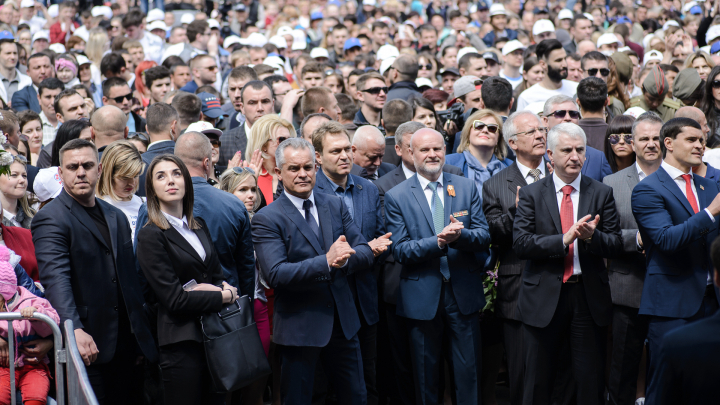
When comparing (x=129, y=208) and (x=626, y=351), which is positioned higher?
(x=129, y=208)

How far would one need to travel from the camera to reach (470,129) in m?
7.17

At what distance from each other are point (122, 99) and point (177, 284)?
5.28 meters

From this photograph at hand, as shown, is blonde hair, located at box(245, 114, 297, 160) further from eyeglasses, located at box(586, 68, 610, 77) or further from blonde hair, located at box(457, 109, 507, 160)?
eyeglasses, located at box(586, 68, 610, 77)

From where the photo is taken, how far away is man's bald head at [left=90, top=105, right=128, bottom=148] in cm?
687

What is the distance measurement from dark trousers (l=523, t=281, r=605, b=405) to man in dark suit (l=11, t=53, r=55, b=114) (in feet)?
26.0

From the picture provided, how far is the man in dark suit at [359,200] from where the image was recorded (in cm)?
582

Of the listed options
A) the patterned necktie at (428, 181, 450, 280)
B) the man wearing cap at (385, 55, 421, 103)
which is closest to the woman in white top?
the patterned necktie at (428, 181, 450, 280)

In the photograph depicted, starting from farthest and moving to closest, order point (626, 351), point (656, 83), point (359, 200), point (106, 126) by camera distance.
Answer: point (656, 83) → point (106, 126) → point (359, 200) → point (626, 351)

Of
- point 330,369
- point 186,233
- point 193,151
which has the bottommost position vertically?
point 330,369

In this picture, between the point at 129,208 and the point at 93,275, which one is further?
the point at 129,208

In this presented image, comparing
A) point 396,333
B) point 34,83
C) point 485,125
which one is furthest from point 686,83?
point 34,83

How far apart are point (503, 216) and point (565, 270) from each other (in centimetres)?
67

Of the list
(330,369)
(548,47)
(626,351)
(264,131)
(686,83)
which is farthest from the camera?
(548,47)

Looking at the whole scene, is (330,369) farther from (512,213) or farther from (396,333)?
(512,213)
